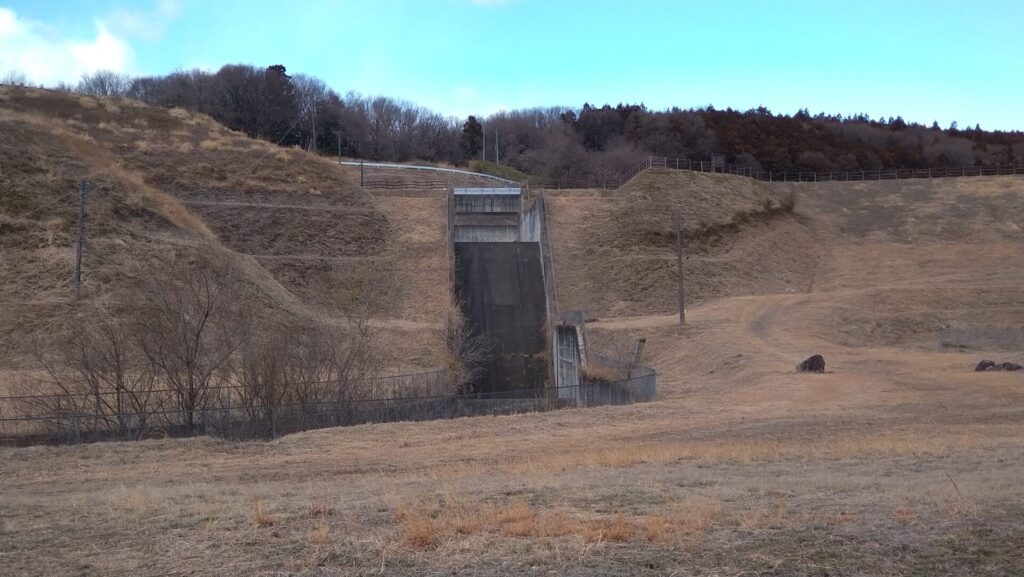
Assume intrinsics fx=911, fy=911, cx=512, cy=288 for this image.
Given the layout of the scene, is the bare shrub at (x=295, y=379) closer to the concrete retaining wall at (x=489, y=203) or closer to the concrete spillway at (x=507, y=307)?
the concrete spillway at (x=507, y=307)

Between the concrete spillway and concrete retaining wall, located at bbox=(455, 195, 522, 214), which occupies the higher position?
concrete retaining wall, located at bbox=(455, 195, 522, 214)

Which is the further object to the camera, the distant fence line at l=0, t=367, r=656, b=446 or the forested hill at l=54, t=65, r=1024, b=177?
the forested hill at l=54, t=65, r=1024, b=177

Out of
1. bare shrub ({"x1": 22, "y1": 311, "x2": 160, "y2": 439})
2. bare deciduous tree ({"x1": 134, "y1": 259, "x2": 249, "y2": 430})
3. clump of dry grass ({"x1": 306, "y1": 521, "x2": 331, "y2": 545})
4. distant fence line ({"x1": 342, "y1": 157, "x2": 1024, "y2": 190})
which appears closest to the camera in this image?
clump of dry grass ({"x1": 306, "y1": 521, "x2": 331, "y2": 545})

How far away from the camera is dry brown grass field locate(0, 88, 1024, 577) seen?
23.6 ft

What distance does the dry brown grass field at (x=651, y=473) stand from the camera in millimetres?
7180

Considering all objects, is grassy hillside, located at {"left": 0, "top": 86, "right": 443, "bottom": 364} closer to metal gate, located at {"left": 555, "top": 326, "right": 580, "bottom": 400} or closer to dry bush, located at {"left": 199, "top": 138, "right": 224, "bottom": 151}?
dry bush, located at {"left": 199, "top": 138, "right": 224, "bottom": 151}

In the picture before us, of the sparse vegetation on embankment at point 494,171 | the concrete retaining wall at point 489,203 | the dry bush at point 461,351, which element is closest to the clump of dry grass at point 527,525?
the dry bush at point 461,351

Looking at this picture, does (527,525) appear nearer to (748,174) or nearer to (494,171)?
(748,174)

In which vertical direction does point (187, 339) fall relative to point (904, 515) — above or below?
above

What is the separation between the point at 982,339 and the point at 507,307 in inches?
829

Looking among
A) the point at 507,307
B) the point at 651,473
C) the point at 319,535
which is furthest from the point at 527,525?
the point at 507,307

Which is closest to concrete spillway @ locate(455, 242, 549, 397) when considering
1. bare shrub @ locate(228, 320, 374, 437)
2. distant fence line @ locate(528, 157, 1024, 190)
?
bare shrub @ locate(228, 320, 374, 437)

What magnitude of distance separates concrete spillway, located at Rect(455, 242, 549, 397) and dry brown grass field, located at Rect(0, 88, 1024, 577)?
82.6 inches

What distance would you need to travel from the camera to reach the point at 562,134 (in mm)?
109938
